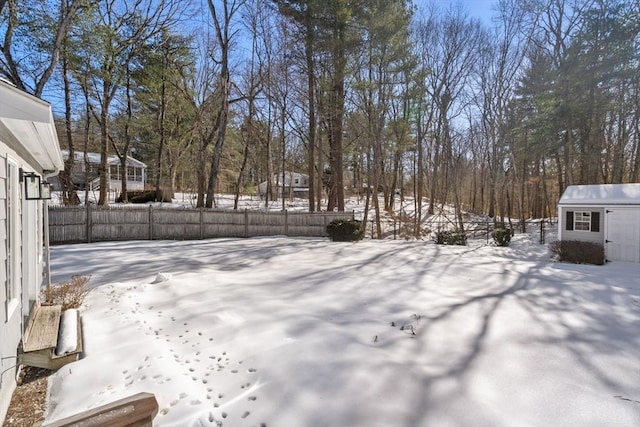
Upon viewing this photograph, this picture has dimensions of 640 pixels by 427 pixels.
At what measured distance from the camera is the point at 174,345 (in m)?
3.44

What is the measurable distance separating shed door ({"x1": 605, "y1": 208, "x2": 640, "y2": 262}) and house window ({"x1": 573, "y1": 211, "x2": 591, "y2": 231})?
637mm

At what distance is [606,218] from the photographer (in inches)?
426

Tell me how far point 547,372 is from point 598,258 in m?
9.34

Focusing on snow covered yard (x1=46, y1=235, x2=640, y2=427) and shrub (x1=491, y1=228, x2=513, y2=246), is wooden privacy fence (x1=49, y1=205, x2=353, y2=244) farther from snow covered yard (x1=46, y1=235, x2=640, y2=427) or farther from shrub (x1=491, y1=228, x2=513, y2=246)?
shrub (x1=491, y1=228, x2=513, y2=246)

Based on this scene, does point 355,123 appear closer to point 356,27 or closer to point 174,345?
point 356,27

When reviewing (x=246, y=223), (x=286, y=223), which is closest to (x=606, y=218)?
(x=286, y=223)

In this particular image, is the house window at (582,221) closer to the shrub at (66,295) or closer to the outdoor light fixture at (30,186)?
the shrub at (66,295)

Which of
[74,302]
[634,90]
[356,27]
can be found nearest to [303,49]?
[356,27]

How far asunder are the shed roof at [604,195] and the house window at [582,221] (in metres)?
0.43

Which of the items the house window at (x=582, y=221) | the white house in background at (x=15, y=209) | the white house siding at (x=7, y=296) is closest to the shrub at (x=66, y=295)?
the white house in background at (x=15, y=209)

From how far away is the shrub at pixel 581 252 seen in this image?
1001 cm

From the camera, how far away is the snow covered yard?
8.21 feet

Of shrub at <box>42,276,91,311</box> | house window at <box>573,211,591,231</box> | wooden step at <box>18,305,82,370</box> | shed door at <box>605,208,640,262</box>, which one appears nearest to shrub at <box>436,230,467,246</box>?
house window at <box>573,211,591,231</box>

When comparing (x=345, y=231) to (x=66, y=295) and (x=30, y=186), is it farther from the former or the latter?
(x=30, y=186)
